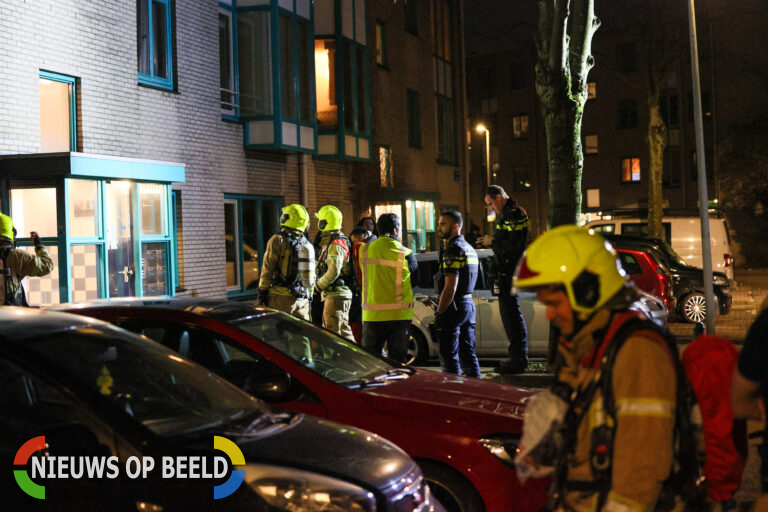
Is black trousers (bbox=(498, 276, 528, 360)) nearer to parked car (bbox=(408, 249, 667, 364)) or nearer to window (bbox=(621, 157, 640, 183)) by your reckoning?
parked car (bbox=(408, 249, 667, 364))

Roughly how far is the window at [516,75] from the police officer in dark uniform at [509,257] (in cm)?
4986

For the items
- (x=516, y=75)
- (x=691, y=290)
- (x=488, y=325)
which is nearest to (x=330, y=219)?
(x=488, y=325)

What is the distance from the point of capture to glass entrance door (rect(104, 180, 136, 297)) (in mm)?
12070

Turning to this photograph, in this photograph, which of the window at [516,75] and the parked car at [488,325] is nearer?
the parked car at [488,325]

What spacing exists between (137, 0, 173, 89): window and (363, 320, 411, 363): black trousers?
7.62m

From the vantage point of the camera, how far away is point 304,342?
5609 millimetres

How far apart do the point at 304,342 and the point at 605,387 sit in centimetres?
332

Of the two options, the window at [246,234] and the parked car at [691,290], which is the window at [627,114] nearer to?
the parked car at [691,290]

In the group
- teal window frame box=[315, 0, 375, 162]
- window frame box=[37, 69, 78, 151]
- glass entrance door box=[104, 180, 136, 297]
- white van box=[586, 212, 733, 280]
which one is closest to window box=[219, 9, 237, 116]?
teal window frame box=[315, 0, 375, 162]

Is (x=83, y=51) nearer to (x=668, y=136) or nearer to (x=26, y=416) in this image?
(x=26, y=416)

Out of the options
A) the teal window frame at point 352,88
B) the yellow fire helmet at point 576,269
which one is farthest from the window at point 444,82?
the yellow fire helmet at point 576,269

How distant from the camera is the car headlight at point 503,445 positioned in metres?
4.64

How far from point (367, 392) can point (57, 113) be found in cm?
938

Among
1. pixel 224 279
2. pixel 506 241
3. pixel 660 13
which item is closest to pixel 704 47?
pixel 660 13
